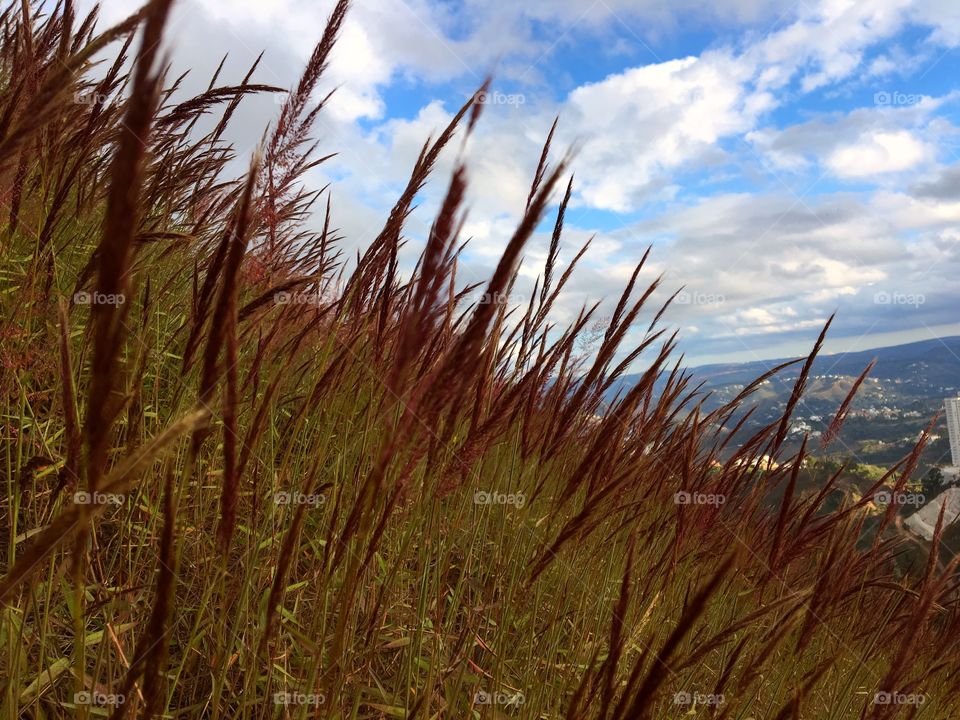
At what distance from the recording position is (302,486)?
6.22 feet

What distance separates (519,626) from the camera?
2.04 metres

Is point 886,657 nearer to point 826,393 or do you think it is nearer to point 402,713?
point 402,713

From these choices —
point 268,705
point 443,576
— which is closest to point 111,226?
point 268,705

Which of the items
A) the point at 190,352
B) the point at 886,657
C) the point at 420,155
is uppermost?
the point at 420,155

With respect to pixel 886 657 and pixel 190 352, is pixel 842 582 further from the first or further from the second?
pixel 886 657

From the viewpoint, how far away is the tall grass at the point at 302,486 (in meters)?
0.68

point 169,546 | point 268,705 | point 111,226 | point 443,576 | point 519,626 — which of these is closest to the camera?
point 111,226

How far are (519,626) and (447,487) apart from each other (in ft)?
3.12

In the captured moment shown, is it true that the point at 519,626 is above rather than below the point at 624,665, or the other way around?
above

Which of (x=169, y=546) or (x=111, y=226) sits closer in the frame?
(x=111, y=226)

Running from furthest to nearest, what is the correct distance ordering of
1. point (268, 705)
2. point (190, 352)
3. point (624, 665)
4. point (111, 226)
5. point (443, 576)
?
point (624, 665) → point (443, 576) → point (268, 705) → point (190, 352) → point (111, 226)

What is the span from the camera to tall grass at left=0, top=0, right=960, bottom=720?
677 mm

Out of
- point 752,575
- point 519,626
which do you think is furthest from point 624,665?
point 752,575

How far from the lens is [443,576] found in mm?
1754
